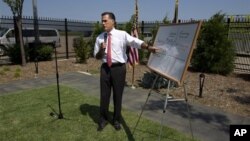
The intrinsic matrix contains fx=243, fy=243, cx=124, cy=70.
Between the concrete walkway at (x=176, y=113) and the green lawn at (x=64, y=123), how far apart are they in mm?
336

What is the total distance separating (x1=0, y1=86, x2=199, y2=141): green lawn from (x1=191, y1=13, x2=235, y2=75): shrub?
543 centimetres

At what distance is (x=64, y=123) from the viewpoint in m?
4.94

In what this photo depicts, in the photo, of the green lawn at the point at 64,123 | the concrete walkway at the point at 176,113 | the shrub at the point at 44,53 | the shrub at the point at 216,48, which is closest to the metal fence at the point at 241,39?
the shrub at the point at 216,48

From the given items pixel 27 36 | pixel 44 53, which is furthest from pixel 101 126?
pixel 27 36

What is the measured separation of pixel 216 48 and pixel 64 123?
6927 mm

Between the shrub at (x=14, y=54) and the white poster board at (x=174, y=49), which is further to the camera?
A: the shrub at (x=14, y=54)

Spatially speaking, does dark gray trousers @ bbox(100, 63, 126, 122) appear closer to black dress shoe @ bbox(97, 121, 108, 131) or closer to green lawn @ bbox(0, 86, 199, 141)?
black dress shoe @ bbox(97, 121, 108, 131)

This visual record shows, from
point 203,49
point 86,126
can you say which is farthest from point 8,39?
point 86,126

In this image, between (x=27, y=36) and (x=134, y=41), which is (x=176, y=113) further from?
(x=27, y=36)

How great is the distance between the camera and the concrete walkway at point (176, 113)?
181 inches

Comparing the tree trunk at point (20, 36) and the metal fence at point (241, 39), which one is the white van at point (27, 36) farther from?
the metal fence at point (241, 39)

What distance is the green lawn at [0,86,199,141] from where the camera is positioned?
4.37 metres

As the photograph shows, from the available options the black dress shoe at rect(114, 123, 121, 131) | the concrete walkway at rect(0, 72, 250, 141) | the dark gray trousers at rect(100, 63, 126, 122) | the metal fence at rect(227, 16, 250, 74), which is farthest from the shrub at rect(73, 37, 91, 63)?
the black dress shoe at rect(114, 123, 121, 131)

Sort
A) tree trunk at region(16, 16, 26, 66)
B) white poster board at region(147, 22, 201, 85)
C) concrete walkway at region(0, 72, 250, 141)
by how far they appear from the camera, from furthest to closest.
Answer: tree trunk at region(16, 16, 26, 66) → concrete walkway at region(0, 72, 250, 141) → white poster board at region(147, 22, 201, 85)
